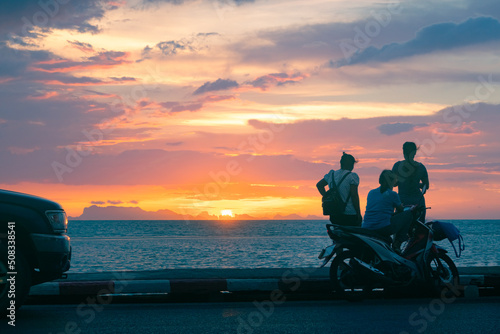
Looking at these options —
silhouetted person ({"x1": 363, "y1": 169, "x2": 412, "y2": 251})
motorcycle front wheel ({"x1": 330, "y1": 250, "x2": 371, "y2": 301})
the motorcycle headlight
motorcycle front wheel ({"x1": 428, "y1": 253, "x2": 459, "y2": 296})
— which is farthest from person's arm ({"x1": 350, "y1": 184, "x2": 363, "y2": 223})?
the motorcycle headlight

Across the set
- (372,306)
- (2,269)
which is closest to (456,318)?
(372,306)

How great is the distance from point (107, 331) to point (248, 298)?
10.7ft

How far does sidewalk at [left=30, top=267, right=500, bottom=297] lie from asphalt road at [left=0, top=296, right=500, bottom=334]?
0.37m

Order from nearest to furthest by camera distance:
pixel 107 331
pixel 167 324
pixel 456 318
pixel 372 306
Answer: pixel 107 331 → pixel 167 324 → pixel 456 318 → pixel 372 306

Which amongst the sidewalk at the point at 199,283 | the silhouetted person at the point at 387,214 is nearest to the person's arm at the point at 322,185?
the silhouetted person at the point at 387,214

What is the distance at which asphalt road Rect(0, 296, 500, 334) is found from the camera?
243 inches

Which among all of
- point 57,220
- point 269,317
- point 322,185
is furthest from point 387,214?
point 57,220

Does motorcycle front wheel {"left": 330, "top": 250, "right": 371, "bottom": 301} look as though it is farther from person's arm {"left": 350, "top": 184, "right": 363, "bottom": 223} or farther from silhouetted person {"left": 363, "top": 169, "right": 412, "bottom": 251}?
person's arm {"left": 350, "top": 184, "right": 363, "bottom": 223}

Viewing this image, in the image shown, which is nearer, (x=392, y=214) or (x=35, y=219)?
(x=35, y=219)

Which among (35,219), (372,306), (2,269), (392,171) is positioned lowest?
(372,306)

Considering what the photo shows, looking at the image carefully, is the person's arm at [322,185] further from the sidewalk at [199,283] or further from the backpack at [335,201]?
the sidewalk at [199,283]

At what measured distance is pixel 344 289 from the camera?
868 centimetres

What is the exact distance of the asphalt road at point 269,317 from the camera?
6.18 metres

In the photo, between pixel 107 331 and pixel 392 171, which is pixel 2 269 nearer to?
pixel 107 331
